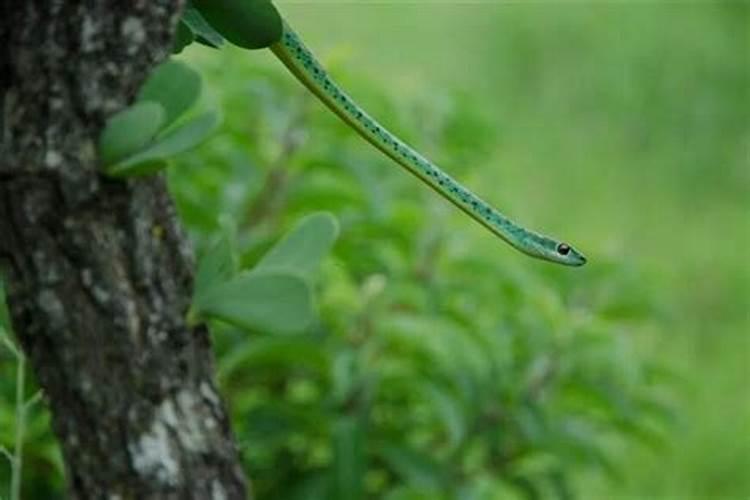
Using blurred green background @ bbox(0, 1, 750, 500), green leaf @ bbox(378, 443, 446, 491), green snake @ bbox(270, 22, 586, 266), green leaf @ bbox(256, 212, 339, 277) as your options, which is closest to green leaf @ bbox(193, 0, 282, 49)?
green snake @ bbox(270, 22, 586, 266)

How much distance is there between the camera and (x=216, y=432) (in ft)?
2.10

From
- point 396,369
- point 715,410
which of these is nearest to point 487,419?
point 396,369

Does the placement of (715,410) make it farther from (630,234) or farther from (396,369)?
(396,369)

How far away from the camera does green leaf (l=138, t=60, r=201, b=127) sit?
57cm

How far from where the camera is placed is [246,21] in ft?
1.98

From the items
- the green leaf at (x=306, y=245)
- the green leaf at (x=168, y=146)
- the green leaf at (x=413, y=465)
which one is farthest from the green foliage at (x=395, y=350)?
the green leaf at (x=168, y=146)

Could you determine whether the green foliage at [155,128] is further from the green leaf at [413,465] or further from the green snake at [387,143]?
the green leaf at [413,465]

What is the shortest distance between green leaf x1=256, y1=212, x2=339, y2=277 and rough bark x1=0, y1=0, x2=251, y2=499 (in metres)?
0.07

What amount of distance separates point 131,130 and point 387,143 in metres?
0.10

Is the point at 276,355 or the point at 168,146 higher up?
the point at 276,355

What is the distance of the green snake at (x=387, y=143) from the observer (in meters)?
0.62

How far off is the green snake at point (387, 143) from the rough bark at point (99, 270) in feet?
0.21

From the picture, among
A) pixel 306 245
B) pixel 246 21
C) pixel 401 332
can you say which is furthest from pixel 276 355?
pixel 246 21

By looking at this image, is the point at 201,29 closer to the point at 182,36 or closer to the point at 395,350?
the point at 182,36
